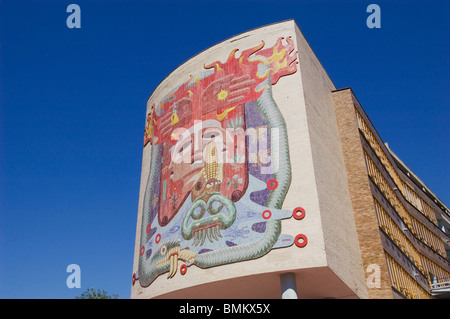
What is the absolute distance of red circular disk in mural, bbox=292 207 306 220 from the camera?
20281 mm

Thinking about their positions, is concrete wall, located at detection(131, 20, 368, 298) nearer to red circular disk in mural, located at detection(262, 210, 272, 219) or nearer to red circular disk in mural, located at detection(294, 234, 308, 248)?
red circular disk in mural, located at detection(294, 234, 308, 248)

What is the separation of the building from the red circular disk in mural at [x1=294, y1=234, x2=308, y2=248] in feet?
0.14

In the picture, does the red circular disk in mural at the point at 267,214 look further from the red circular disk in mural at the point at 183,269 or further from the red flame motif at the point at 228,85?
the red flame motif at the point at 228,85

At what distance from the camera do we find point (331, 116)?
26.8m

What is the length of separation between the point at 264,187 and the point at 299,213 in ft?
6.98

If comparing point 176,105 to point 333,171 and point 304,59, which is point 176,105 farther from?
point 333,171

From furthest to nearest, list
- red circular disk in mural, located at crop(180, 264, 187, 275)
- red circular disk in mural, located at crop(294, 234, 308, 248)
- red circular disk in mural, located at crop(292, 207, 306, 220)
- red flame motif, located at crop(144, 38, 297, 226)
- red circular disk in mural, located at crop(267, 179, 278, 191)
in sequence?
1. red flame motif, located at crop(144, 38, 297, 226)
2. red circular disk in mural, located at crop(180, 264, 187, 275)
3. red circular disk in mural, located at crop(267, 179, 278, 191)
4. red circular disk in mural, located at crop(292, 207, 306, 220)
5. red circular disk in mural, located at crop(294, 234, 308, 248)

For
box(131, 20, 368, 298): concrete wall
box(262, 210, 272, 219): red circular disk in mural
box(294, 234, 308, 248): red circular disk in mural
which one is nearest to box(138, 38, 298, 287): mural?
box(262, 210, 272, 219): red circular disk in mural

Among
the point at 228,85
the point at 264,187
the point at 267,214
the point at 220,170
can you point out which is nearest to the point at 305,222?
the point at 267,214

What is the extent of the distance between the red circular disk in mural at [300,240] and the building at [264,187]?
4cm

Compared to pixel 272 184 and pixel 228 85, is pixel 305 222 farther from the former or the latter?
pixel 228 85

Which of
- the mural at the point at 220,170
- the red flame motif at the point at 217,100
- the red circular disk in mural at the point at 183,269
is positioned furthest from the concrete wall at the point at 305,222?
the red flame motif at the point at 217,100

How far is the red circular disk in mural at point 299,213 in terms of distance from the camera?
20.3 meters

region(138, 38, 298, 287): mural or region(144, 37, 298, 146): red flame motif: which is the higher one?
region(144, 37, 298, 146): red flame motif
